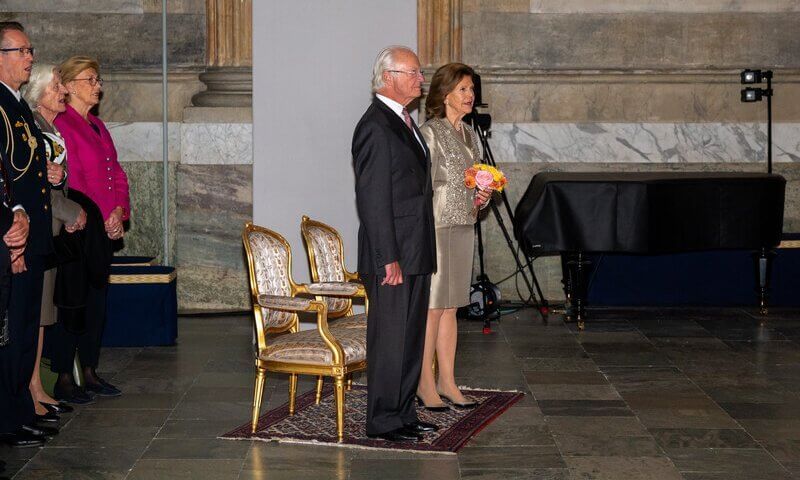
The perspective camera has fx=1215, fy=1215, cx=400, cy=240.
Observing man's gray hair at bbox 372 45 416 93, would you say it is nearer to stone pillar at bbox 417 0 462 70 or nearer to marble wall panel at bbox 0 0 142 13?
stone pillar at bbox 417 0 462 70

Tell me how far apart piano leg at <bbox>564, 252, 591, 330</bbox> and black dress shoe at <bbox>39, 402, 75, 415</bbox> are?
3958mm

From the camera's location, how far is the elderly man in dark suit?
5.32 meters

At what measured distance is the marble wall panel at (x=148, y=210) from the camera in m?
9.82

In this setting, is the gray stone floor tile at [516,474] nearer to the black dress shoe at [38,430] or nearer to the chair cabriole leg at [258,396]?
the chair cabriole leg at [258,396]

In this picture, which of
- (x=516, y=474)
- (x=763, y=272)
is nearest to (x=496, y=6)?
(x=763, y=272)

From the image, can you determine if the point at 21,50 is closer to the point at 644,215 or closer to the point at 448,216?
the point at 448,216

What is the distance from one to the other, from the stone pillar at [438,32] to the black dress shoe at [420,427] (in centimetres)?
488

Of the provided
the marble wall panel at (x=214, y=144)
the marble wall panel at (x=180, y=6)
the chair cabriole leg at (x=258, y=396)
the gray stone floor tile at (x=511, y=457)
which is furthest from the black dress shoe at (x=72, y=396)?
the marble wall panel at (x=180, y=6)

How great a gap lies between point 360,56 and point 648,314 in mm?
3246

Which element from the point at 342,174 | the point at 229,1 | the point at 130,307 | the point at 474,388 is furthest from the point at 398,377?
the point at 229,1

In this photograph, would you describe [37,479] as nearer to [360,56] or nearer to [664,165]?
[360,56]

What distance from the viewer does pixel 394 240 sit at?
17.5 feet

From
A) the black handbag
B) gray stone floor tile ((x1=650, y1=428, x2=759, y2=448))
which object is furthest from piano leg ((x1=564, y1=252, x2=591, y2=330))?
the black handbag

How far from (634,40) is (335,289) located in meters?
5.01
